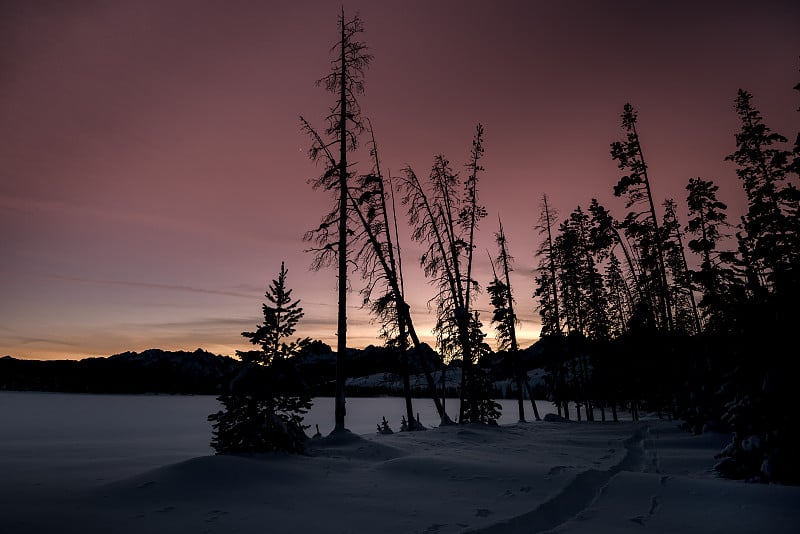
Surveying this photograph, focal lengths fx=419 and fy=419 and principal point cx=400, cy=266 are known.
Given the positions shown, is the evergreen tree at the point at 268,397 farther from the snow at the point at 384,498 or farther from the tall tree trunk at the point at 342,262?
the tall tree trunk at the point at 342,262

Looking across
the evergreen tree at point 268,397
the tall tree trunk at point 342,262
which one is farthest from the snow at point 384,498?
the tall tree trunk at point 342,262

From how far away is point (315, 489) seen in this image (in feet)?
23.8

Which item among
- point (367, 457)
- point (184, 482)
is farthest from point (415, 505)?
point (367, 457)

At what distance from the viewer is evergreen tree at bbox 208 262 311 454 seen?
392 inches

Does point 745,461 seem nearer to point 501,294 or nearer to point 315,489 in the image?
point 315,489

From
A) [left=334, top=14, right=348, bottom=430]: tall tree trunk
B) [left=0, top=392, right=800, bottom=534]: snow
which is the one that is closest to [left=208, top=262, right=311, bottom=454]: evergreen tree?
[left=0, top=392, right=800, bottom=534]: snow

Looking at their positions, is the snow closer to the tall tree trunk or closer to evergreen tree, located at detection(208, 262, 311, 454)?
evergreen tree, located at detection(208, 262, 311, 454)

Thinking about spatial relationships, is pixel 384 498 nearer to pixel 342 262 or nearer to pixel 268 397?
pixel 268 397

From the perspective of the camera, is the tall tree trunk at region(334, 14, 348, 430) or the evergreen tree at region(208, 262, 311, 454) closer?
the evergreen tree at region(208, 262, 311, 454)

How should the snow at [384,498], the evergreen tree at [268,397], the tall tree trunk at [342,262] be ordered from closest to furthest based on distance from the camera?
the snow at [384,498]
the evergreen tree at [268,397]
the tall tree trunk at [342,262]

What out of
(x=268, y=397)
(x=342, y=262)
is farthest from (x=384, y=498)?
(x=342, y=262)

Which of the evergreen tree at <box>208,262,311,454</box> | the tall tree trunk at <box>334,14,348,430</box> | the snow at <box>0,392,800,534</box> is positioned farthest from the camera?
the tall tree trunk at <box>334,14,348,430</box>

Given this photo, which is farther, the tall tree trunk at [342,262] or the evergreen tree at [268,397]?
the tall tree trunk at [342,262]

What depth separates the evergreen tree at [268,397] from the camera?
32.7ft
